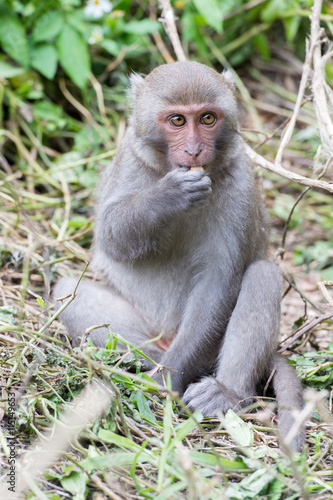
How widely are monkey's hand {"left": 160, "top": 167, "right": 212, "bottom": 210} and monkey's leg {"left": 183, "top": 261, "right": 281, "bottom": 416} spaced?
3.08ft

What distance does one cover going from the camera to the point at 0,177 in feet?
25.0

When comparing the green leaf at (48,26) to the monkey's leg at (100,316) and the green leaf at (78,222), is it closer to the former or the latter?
the green leaf at (78,222)

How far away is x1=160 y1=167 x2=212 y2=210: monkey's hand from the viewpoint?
462 cm

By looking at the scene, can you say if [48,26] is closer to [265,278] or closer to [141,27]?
[141,27]

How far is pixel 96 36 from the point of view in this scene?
28.1ft

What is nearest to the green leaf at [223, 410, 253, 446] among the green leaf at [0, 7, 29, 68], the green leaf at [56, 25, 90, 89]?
the green leaf at [56, 25, 90, 89]

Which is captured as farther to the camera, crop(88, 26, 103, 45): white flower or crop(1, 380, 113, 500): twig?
crop(88, 26, 103, 45): white flower

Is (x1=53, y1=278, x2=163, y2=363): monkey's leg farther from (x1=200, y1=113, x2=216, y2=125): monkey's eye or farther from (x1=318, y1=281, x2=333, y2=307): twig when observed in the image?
(x1=200, y1=113, x2=216, y2=125): monkey's eye

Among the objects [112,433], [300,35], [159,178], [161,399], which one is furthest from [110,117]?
[112,433]

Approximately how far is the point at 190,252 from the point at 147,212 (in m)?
0.70

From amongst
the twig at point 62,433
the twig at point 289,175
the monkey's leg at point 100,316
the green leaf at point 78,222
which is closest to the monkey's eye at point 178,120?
the twig at point 289,175

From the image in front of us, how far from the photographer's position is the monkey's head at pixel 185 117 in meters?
4.77

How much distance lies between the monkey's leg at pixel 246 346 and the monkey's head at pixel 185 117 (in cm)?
112

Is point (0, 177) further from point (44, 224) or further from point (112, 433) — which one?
point (112, 433)
